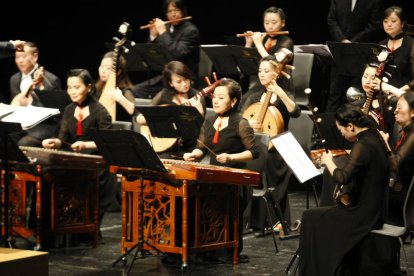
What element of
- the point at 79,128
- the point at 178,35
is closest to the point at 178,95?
the point at 79,128

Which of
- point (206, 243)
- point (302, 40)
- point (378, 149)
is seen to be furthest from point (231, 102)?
point (302, 40)

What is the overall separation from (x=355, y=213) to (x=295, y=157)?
73 centimetres

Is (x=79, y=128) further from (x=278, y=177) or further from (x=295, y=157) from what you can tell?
(x=295, y=157)

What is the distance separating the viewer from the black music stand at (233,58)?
871cm

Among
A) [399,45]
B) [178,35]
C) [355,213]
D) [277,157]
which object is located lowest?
[355,213]

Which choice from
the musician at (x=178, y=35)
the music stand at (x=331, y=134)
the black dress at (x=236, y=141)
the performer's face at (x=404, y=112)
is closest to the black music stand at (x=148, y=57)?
the musician at (x=178, y=35)

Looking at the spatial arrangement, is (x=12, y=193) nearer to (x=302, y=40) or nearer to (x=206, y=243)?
(x=206, y=243)

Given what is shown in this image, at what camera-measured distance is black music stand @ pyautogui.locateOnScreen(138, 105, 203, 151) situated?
6.66 meters

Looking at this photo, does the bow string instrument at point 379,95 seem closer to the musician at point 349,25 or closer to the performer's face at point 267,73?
the performer's face at point 267,73

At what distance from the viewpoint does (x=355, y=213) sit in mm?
5645

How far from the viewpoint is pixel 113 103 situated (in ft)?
28.9

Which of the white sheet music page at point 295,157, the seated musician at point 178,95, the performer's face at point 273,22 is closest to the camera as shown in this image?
the white sheet music page at point 295,157

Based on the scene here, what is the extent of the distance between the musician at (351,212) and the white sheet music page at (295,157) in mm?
395

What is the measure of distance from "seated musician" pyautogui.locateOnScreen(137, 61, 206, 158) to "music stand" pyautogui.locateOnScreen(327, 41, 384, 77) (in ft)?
4.48
